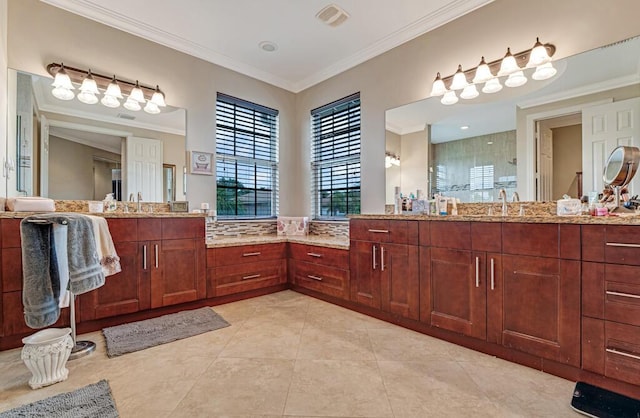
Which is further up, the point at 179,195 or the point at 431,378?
the point at 179,195

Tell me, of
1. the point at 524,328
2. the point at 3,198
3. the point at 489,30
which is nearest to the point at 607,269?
the point at 524,328

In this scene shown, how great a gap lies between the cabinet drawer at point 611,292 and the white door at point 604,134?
78 centimetres

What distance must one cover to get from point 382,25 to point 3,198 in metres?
3.47

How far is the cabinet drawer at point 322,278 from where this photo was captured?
3.03m

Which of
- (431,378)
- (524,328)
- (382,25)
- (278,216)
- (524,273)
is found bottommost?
(431,378)

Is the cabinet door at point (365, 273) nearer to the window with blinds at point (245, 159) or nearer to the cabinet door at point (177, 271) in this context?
the cabinet door at point (177, 271)

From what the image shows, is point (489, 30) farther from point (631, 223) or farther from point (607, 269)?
point (607, 269)

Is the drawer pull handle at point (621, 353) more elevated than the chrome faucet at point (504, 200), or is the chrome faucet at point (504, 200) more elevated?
the chrome faucet at point (504, 200)

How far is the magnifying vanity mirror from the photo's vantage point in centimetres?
192

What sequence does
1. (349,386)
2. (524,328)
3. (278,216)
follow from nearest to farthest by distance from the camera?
1. (349,386)
2. (524,328)
3. (278,216)

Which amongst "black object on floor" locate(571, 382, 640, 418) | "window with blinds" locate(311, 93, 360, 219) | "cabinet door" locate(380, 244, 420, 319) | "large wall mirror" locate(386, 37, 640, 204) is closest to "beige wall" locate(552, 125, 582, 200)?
"large wall mirror" locate(386, 37, 640, 204)

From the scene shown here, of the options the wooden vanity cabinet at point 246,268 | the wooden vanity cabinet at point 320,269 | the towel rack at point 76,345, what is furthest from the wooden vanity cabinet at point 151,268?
the wooden vanity cabinet at point 320,269

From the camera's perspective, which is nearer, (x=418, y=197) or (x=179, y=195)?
(x=418, y=197)

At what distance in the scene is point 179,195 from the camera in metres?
3.30
